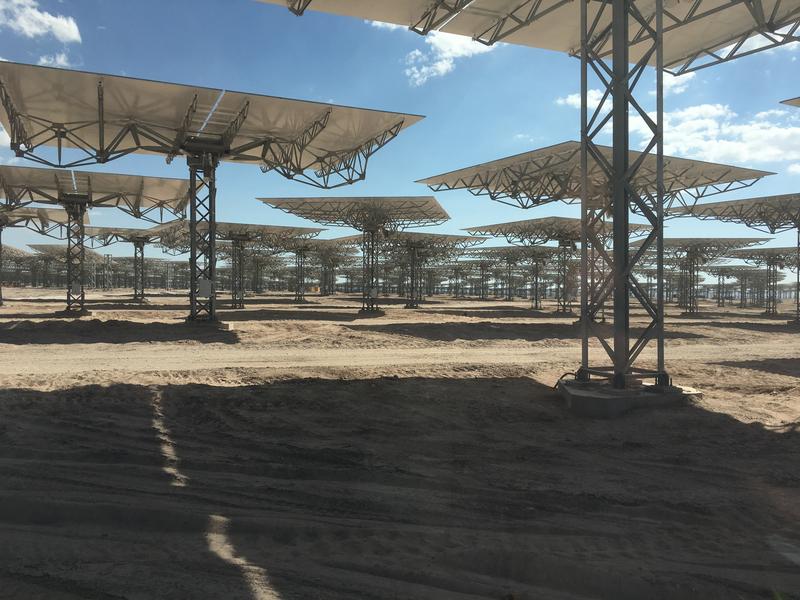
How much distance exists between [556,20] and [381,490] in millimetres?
9798

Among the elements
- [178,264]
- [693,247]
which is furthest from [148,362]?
[178,264]

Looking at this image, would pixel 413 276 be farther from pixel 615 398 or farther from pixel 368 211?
pixel 615 398

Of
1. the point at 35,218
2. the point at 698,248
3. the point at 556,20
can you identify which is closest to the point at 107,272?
the point at 35,218

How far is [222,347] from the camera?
45.0 feet

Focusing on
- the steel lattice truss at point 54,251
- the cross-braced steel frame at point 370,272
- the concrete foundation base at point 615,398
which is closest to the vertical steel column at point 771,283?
the cross-braced steel frame at point 370,272

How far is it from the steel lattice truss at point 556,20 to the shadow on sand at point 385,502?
6977mm

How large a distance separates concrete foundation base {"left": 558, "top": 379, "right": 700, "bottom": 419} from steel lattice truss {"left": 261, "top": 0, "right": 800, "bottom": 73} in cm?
589

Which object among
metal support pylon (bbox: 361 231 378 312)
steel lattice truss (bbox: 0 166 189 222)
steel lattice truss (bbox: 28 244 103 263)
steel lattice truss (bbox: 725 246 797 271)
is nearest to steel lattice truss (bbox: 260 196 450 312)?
metal support pylon (bbox: 361 231 378 312)

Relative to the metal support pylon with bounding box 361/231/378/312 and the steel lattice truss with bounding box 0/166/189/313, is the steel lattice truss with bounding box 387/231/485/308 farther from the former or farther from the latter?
the steel lattice truss with bounding box 0/166/189/313

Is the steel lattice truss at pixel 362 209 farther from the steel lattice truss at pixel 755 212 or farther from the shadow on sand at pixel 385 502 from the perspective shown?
the shadow on sand at pixel 385 502

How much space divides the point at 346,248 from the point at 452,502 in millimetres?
47823

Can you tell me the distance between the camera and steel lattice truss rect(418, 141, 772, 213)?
20.1 meters

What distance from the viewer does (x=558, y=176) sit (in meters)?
21.8

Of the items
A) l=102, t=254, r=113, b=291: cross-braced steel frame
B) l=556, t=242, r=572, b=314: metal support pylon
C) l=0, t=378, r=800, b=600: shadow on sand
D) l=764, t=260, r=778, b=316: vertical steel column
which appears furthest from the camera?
l=102, t=254, r=113, b=291: cross-braced steel frame
